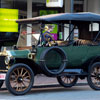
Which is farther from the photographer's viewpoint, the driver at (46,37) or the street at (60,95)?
the driver at (46,37)

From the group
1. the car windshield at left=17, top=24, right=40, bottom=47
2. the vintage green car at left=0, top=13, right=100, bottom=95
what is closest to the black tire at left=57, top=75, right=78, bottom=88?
the vintage green car at left=0, top=13, right=100, bottom=95

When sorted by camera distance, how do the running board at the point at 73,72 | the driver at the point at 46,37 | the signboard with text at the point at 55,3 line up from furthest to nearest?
1. the signboard with text at the point at 55,3
2. the running board at the point at 73,72
3. the driver at the point at 46,37

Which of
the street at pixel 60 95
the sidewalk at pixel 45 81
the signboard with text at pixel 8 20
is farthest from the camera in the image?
the signboard with text at pixel 8 20

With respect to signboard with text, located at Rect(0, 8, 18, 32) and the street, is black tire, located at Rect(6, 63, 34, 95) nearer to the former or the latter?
the street

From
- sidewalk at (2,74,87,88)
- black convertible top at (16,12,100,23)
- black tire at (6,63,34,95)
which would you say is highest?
black convertible top at (16,12,100,23)

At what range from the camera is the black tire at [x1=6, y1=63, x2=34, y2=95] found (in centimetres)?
1057

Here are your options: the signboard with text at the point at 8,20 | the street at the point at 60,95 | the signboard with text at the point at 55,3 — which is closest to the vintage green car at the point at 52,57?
the street at the point at 60,95

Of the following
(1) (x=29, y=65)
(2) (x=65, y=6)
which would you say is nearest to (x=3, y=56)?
(1) (x=29, y=65)

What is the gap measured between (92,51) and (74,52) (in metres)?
0.66

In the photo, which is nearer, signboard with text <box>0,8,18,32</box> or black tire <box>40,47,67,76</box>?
black tire <box>40,47,67,76</box>

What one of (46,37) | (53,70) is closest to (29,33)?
(46,37)

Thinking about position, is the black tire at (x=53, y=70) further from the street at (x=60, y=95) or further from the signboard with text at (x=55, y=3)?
the signboard with text at (x=55, y=3)

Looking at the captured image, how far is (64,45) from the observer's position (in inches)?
458

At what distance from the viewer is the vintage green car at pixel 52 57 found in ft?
35.5
